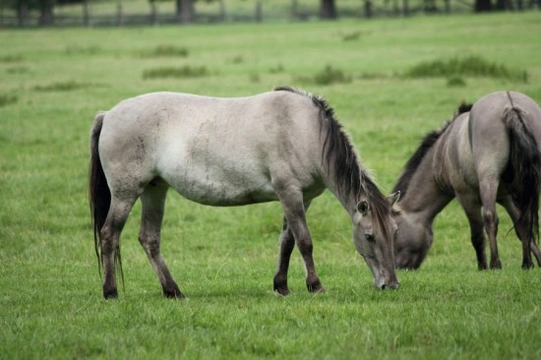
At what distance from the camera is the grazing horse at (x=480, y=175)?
10797mm

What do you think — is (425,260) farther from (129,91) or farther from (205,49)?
(205,49)

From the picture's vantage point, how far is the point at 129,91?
27.1 meters

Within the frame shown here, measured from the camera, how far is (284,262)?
9188 mm

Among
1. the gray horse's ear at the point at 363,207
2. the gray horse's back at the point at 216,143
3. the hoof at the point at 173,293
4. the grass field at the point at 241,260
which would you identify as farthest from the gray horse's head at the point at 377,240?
the hoof at the point at 173,293

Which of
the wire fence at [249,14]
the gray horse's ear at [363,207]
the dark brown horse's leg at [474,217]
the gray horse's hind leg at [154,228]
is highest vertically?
the gray horse's ear at [363,207]

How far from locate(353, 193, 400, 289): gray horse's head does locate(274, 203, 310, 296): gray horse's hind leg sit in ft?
2.54

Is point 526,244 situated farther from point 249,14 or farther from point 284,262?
point 249,14

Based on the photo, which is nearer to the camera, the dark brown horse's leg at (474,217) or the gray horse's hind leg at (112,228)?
the gray horse's hind leg at (112,228)

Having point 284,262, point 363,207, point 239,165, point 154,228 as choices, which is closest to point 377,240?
point 363,207

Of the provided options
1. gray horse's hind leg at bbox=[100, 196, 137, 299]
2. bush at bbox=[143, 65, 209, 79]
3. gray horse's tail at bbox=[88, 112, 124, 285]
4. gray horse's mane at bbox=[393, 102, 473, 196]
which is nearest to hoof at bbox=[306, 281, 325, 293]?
gray horse's hind leg at bbox=[100, 196, 137, 299]

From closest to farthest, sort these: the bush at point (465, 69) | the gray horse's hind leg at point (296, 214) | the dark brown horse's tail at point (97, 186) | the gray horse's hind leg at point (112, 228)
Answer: the gray horse's hind leg at point (296, 214) → the gray horse's hind leg at point (112, 228) → the dark brown horse's tail at point (97, 186) → the bush at point (465, 69)

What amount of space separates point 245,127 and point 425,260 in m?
4.89

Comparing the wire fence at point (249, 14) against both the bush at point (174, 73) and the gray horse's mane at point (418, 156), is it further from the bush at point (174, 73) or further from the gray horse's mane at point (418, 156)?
the gray horse's mane at point (418, 156)

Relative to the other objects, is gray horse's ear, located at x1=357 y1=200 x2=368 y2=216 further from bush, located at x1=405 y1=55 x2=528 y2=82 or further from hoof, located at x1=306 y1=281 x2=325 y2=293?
bush, located at x1=405 y1=55 x2=528 y2=82
